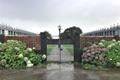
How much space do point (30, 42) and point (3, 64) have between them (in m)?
4.36

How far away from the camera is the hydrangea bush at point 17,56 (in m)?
16.6

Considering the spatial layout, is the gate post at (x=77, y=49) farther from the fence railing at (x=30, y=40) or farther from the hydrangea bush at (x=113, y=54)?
the fence railing at (x=30, y=40)

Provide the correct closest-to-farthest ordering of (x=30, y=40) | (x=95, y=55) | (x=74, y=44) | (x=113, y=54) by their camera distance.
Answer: (x=113, y=54) < (x=95, y=55) < (x=74, y=44) < (x=30, y=40)

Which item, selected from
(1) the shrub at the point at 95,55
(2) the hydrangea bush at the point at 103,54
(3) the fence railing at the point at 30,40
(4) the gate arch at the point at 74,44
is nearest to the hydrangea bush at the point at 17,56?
(4) the gate arch at the point at 74,44

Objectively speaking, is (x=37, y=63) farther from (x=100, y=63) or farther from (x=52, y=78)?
(x=52, y=78)

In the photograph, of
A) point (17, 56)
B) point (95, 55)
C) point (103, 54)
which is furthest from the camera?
point (95, 55)

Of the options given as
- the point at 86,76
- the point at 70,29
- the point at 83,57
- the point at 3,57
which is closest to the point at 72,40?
the point at 83,57

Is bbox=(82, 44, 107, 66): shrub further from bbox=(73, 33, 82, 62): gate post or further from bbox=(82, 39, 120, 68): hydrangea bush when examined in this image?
bbox=(73, 33, 82, 62): gate post

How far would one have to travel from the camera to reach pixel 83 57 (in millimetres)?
18250

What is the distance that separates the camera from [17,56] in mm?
17047

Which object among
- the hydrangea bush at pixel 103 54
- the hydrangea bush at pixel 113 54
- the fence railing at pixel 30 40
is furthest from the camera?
the fence railing at pixel 30 40

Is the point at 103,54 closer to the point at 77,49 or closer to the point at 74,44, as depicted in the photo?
the point at 77,49

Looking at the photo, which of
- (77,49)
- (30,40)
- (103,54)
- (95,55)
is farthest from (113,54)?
(30,40)

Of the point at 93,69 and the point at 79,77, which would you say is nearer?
the point at 79,77
